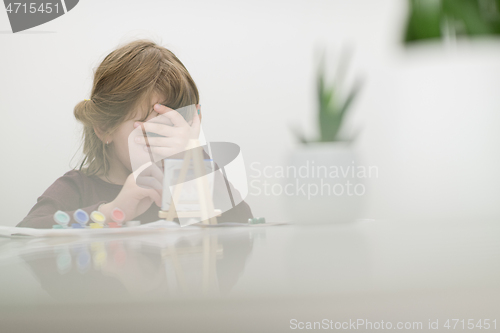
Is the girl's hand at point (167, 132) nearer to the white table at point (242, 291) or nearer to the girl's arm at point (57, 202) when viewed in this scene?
the girl's arm at point (57, 202)

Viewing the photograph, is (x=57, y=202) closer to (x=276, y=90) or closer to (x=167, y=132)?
(x=167, y=132)

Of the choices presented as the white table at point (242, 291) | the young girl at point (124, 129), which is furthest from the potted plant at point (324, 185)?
the white table at point (242, 291)

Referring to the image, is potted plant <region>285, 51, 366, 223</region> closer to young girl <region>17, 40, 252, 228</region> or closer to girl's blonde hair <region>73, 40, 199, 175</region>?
young girl <region>17, 40, 252, 228</region>

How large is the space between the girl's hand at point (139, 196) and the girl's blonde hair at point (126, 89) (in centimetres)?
13

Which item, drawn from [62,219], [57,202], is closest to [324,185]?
[62,219]

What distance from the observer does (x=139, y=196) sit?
638mm

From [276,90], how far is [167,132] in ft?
0.97

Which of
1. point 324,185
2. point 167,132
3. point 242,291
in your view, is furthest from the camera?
point 167,132

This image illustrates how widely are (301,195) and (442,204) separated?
0.44 metres

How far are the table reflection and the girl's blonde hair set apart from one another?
45 centimetres

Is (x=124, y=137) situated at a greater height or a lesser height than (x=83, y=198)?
greater

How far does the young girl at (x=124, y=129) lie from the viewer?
0.64 meters

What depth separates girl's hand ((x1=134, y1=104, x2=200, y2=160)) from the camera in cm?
61

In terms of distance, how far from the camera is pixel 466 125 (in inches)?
30.9
